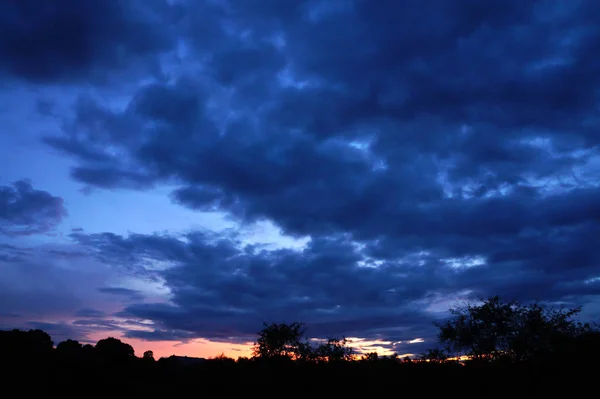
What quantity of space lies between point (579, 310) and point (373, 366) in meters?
56.4

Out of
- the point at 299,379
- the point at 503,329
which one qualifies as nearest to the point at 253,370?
the point at 299,379

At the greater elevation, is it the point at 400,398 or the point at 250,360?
the point at 250,360

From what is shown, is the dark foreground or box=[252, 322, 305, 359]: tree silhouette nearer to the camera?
the dark foreground

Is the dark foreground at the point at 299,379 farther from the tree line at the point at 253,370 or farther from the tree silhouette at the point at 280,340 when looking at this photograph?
the tree silhouette at the point at 280,340

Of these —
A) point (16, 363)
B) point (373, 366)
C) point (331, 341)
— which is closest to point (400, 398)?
point (373, 366)

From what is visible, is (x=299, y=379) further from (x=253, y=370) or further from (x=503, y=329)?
(x=503, y=329)

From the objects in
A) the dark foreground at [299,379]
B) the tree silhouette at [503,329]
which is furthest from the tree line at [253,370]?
the tree silhouette at [503,329]

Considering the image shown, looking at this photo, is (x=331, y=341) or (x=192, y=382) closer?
(x=192, y=382)

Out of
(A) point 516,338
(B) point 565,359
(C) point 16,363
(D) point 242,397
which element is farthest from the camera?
(A) point 516,338

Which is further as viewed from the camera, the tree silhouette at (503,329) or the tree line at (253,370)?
the tree silhouette at (503,329)

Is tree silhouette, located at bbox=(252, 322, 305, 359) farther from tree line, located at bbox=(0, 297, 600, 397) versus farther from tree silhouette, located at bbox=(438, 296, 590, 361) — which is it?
tree line, located at bbox=(0, 297, 600, 397)

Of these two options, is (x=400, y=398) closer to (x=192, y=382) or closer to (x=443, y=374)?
(x=443, y=374)

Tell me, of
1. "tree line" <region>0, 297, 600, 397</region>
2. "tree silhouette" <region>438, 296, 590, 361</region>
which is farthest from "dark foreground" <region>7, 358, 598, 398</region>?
"tree silhouette" <region>438, 296, 590, 361</region>

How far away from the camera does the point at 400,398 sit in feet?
53.6
